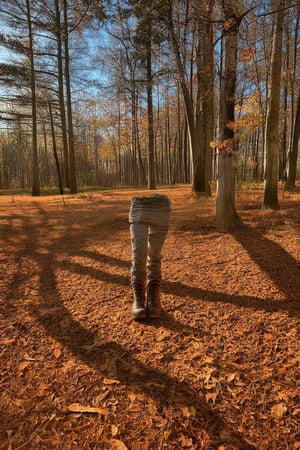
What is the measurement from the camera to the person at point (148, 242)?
2211mm

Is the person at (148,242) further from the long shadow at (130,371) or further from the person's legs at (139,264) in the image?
the long shadow at (130,371)

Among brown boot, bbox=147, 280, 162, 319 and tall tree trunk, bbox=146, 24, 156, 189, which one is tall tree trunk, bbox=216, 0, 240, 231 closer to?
brown boot, bbox=147, 280, 162, 319

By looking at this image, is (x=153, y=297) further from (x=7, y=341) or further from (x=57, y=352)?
(x=7, y=341)

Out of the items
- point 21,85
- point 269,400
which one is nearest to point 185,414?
point 269,400

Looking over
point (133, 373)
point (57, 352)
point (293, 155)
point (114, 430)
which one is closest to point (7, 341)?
point (57, 352)

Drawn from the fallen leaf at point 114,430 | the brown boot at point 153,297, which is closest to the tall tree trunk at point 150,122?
the brown boot at point 153,297

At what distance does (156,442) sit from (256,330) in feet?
3.90

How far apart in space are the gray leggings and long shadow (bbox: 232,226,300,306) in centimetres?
140

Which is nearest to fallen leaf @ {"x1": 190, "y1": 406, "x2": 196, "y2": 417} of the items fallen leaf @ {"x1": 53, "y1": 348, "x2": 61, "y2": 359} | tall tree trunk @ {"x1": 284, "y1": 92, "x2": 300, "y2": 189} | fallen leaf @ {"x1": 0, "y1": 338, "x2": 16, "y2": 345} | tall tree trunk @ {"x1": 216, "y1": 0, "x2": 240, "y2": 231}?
fallen leaf @ {"x1": 53, "y1": 348, "x2": 61, "y2": 359}

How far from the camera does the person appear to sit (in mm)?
2211

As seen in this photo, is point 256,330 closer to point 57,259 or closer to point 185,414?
point 185,414

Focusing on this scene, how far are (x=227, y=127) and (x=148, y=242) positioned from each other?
2849mm

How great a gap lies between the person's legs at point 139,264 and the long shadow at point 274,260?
139 centimetres

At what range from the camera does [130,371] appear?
5.53 ft
